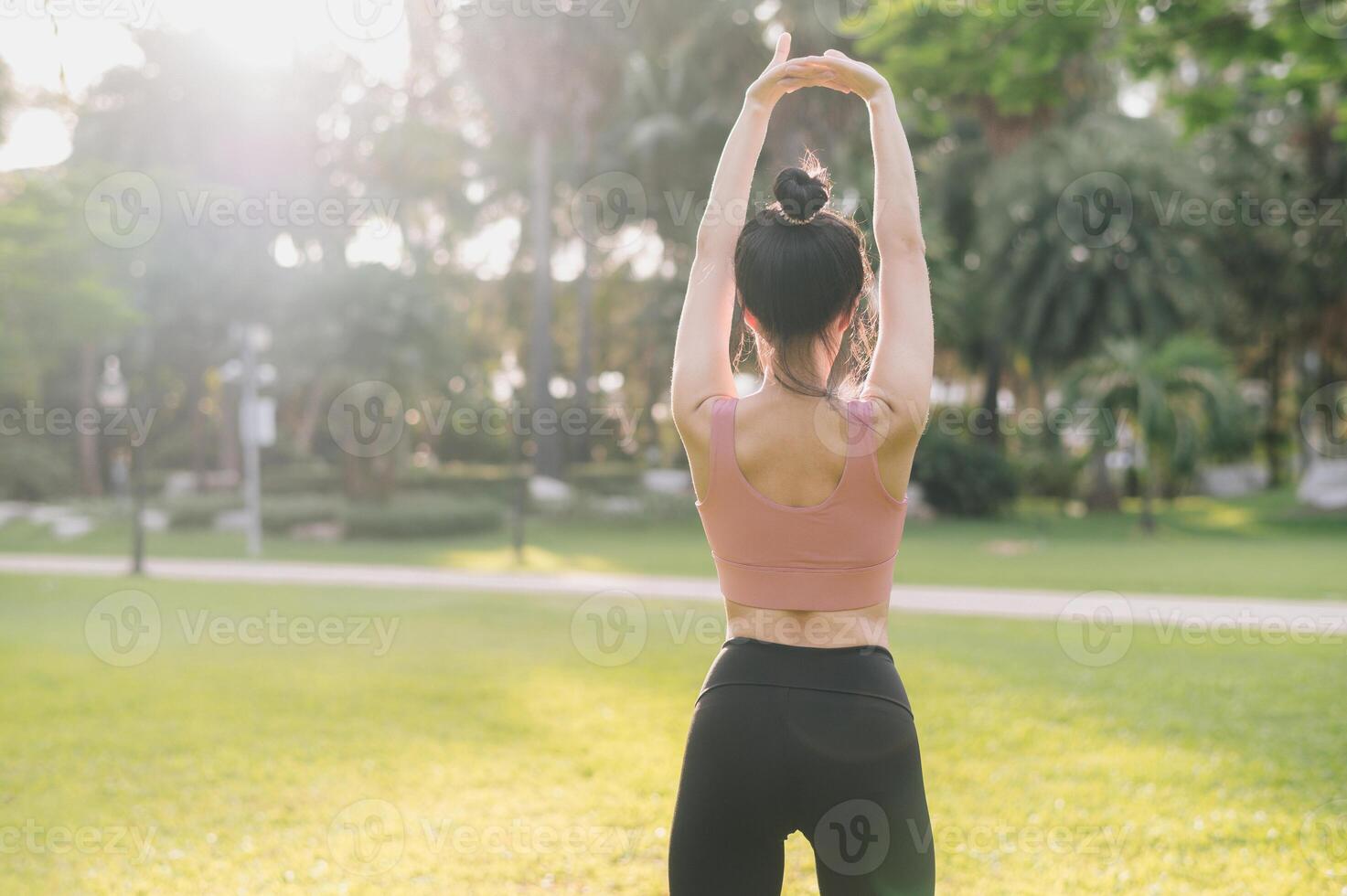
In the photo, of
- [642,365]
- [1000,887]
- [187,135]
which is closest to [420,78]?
[187,135]

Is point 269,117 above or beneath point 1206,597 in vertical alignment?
above

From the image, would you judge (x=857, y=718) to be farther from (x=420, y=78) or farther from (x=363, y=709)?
(x=420, y=78)

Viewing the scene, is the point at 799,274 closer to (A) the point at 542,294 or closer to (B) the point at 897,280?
(B) the point at 897,280

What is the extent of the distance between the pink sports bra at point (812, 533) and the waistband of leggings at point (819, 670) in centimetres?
8

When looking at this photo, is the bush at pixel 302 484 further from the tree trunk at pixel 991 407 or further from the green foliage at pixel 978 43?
the green foliage at pixel 978 43

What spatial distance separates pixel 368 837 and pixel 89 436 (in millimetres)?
38673

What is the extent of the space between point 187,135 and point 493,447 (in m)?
16.8

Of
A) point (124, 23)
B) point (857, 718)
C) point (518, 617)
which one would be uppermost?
point (124, 23)

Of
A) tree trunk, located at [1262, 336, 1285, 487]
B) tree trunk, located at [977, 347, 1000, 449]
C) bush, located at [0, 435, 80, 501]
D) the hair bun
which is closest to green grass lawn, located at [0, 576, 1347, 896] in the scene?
the hair bun

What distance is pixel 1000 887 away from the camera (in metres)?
4.55
